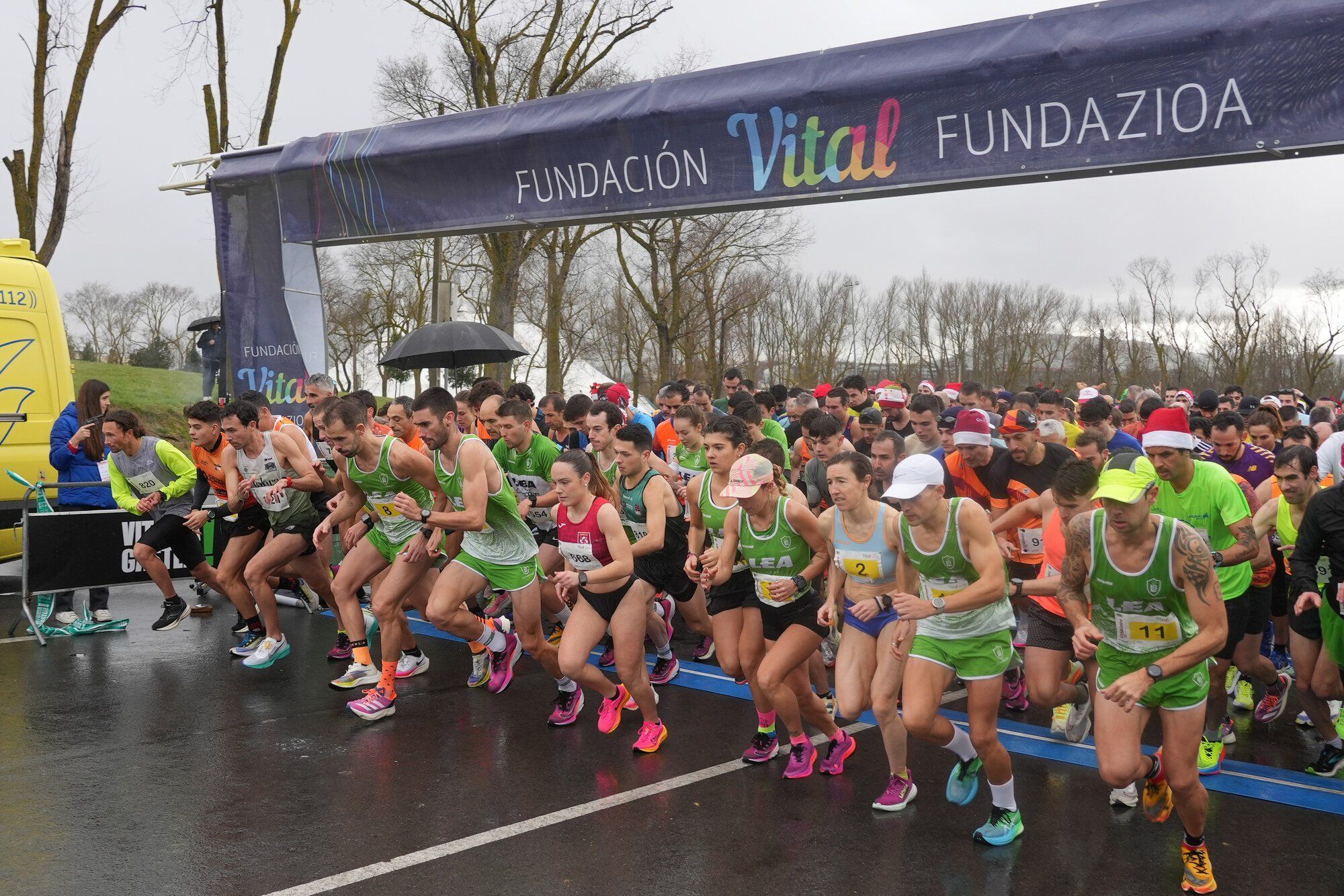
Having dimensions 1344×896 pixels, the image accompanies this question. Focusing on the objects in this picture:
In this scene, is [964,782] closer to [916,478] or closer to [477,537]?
[916,478]

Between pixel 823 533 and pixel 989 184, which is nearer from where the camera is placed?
pixel 823 533

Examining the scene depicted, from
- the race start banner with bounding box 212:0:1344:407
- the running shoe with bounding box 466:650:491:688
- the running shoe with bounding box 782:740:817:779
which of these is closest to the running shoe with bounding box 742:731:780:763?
the running shoe with bounding box 782:740:817:779

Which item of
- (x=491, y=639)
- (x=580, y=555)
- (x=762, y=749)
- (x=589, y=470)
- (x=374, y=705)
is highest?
(x=589, y=470)

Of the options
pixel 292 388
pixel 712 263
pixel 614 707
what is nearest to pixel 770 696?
pixel 614 707

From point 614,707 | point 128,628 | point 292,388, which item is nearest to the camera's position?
point 614,707

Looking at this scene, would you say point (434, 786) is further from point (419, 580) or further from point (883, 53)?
point (883, 53)

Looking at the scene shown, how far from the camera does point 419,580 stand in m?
7.59

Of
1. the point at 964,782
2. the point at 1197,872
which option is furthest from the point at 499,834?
the point at 1197,872

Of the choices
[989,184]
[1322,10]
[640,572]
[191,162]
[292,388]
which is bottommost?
[640,572]

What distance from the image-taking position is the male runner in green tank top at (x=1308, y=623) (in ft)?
18.9

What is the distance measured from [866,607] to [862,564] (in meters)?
0.32

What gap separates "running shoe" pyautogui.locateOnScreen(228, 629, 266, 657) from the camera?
860 centimetres

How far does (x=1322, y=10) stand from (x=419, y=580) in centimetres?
657

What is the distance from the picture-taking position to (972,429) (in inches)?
288
